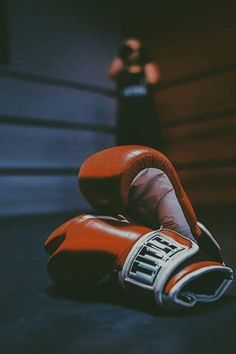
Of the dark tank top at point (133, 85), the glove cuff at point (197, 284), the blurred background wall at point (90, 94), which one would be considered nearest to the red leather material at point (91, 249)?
the glove cuff at point (197, 284)

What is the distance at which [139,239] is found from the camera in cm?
121

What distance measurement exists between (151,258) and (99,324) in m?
0.21

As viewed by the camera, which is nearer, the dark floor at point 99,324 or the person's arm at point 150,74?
the dark floor at point 99,324

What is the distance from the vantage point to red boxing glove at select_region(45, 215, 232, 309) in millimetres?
1119

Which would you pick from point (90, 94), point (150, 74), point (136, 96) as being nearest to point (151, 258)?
point (136, 96)

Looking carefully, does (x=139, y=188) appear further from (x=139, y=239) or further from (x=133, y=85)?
(x=133, y=85)

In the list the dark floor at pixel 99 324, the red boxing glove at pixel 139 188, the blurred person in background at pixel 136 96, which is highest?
the blurred person in background at pixel 136 96

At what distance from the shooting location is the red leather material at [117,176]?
127 centimetres

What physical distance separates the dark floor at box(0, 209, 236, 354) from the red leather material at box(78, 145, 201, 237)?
0.89ft

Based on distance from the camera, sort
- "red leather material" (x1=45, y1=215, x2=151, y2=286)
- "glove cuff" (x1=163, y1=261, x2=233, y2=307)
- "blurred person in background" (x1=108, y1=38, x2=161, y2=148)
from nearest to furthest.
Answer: "glove cuff" (x1=163, y1=261, x2=233, y2=307) < "red leather material" (x1=45, y1=215, x2=151, y2=286) < "blurred person in background" (x1=108, y1=38, x2=161, y2=148)

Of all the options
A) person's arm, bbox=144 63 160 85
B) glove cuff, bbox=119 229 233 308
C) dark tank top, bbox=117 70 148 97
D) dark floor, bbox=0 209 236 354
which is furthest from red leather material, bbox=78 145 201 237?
person's arm, bbox=144 63 160 85

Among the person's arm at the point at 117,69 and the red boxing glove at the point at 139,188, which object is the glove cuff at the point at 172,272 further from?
the person's arm at the point at 117,69

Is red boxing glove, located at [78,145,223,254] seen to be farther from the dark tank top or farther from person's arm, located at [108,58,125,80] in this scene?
person's arm, located at [108,58,125,80]

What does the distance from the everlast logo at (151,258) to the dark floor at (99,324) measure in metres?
0.09
